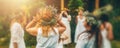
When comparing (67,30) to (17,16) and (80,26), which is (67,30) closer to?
(80,26)

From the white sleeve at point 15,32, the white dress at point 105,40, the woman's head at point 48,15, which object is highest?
the woman's head at point 48,15

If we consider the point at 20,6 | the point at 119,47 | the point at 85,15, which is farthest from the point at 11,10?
the point at 119,47

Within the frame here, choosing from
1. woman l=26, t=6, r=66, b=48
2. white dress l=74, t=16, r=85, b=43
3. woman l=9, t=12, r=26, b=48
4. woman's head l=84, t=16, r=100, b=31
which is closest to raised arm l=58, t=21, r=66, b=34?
woman l=26, t=6, r=66, b=48

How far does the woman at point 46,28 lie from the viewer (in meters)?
5.27

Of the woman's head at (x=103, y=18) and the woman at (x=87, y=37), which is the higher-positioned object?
the woman's head at (x=103, y=18)

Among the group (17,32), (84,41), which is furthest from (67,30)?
(17,32)

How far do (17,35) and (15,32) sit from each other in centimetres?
5

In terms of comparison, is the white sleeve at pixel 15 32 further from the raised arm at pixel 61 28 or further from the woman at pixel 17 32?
the raised arm at pixel 61 28

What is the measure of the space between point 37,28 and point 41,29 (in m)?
0.05

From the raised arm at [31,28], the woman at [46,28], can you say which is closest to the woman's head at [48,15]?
the woman at [46,28]

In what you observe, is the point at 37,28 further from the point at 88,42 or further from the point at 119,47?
the point at 119,47

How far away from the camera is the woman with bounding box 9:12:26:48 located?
17.4 ft

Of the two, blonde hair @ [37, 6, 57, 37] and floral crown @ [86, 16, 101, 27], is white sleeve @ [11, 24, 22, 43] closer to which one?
blonde hair @ [37, 6, 57, 37]

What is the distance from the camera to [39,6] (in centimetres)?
531
